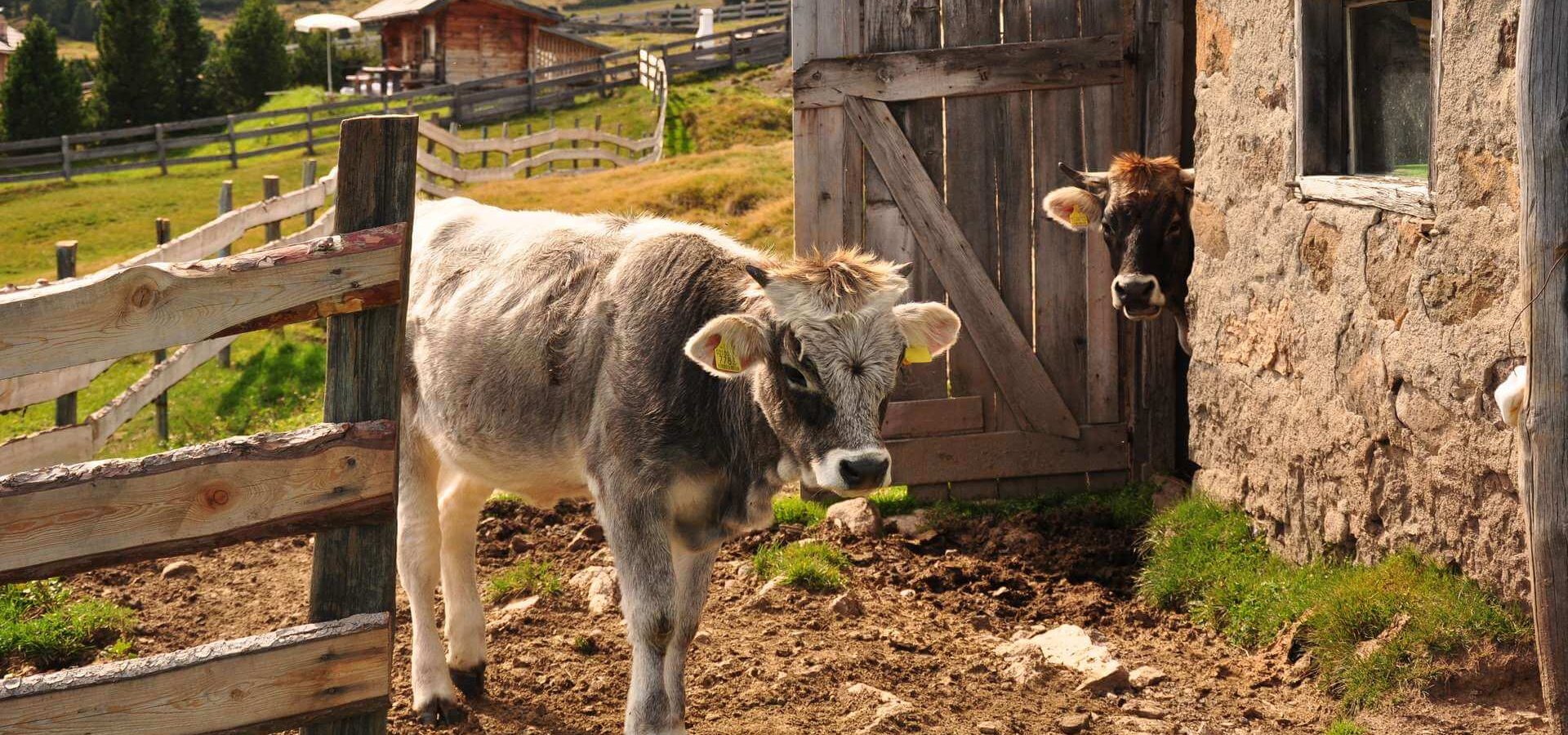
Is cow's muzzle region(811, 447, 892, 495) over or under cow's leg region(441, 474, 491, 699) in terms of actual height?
over

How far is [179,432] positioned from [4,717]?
9.16 m

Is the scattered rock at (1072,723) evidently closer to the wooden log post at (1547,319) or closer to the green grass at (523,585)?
the wooden log post at (1547,319)

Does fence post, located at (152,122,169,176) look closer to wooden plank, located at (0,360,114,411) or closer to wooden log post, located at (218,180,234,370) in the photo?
wooden log post, located at (218,180,234,370)

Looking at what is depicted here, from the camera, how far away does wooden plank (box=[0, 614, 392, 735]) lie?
10.1 feet

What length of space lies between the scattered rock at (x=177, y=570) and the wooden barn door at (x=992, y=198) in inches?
147

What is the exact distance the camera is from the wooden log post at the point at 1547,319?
3.43m

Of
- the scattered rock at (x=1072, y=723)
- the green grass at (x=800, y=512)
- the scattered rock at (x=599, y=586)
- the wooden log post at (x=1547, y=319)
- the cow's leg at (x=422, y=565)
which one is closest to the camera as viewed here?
the wooden log post at (x=1547, y=319)

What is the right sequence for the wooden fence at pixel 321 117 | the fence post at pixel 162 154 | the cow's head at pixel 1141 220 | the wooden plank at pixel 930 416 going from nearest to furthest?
the cow's head at pixel 1141 220 < the wooden plank at pixel 930 416 < the fence post at pixel 162 154 < the wooden fence at pixel 321 117

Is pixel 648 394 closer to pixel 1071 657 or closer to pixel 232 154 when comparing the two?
pixel 1071 657

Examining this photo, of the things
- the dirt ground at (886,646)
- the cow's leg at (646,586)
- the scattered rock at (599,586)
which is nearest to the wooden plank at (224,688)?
the cow's leg at (646,586)

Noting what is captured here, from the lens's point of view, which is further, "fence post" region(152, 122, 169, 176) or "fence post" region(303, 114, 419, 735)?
"fence post" region(152, 122, 169, 176)

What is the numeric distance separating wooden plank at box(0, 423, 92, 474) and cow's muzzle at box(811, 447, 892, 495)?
5.75m

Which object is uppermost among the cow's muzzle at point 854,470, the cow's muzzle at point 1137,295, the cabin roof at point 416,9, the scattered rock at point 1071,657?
the cabin roof at point 416,9

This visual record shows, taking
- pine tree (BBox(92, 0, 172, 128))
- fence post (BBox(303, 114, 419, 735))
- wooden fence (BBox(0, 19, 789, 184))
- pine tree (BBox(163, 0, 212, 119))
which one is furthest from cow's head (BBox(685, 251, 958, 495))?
pine tree (BBox(163, 0, 212, 119))
